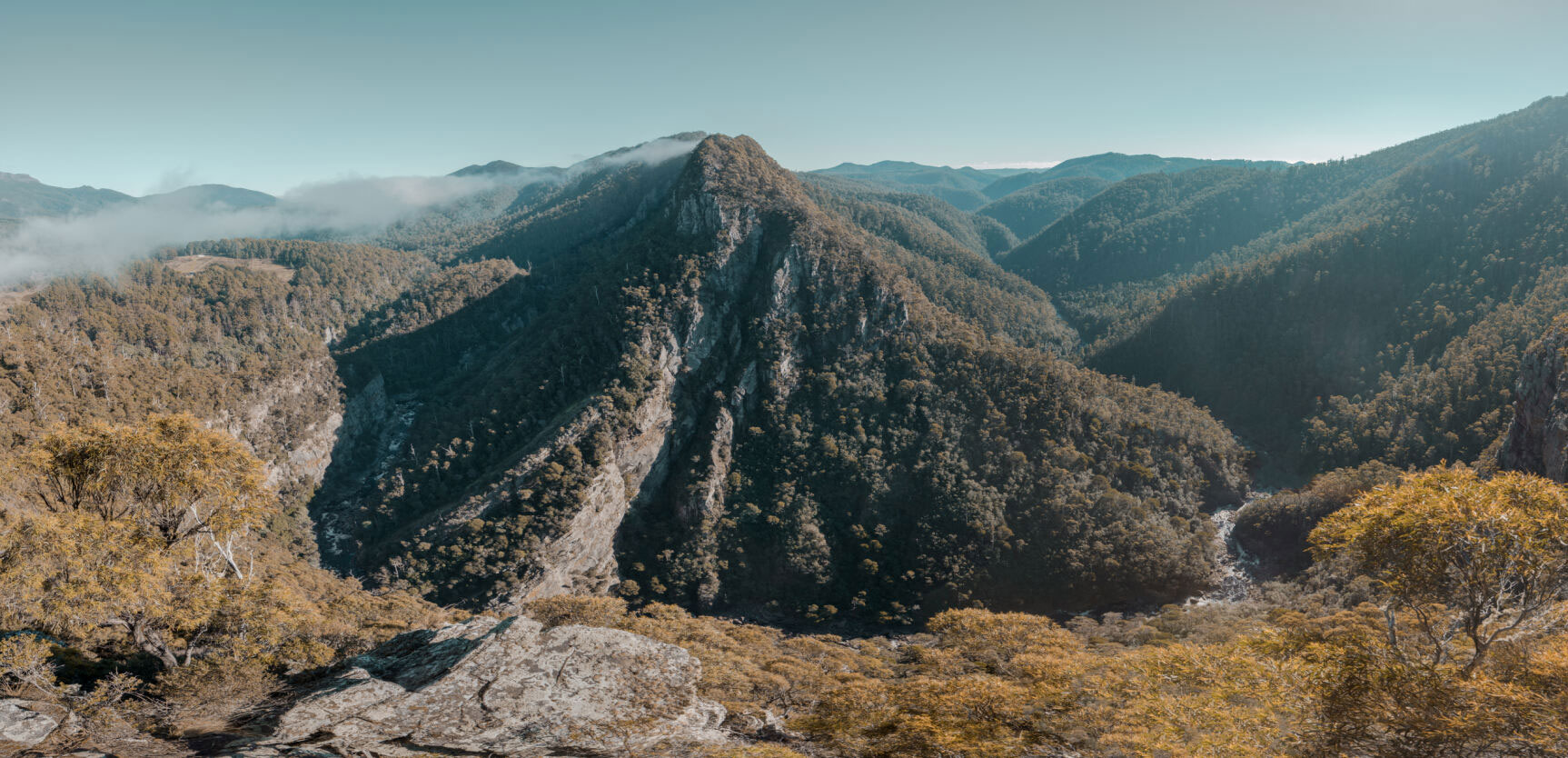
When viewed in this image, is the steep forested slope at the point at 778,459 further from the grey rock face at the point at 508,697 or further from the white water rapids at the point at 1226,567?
the grey rock face at the point at 508,697

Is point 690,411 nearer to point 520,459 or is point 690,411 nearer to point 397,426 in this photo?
point 520,459

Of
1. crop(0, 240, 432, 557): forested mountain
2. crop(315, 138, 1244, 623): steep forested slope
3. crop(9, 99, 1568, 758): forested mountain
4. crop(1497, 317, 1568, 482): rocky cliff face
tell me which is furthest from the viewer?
crop(315, 138, 1244, 623): steep forested slope

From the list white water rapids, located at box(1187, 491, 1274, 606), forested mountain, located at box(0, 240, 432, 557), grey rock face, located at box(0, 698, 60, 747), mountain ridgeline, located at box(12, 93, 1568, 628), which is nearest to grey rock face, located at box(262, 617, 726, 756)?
grey rock face, located at box(0, 698, 60, 747)

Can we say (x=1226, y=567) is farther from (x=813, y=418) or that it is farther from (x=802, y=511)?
(x=813, y=418)

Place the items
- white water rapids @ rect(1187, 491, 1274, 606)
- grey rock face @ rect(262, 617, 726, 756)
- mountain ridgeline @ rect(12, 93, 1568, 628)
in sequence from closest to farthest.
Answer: grey rock face @ rect(262, 617, 726, 756) < white water rapids @ rect(1187, 491, 1274, 606) < mountain ridgeline @ rect(12, 93, 1568, 628)

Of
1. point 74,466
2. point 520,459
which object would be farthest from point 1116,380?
point 74,466

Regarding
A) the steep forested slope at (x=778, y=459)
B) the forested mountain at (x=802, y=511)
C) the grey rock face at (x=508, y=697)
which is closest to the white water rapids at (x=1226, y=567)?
the forested mountain at (x=802, y=511)

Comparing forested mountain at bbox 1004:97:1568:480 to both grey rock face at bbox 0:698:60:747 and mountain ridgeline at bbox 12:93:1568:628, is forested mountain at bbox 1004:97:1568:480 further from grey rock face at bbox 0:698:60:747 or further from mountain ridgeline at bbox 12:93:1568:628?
grey rock face at bbox 0:698:60:747
